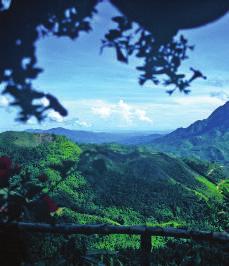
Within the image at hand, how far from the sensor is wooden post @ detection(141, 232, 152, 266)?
3.46 m

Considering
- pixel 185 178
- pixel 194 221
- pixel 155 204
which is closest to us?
pixel 194 221

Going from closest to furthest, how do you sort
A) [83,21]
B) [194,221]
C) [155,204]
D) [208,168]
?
[83,21], [194,221], [155,204], [208,168]

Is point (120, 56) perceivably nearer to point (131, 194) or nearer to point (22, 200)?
point (22, 200)

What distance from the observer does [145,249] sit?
11.5 ft

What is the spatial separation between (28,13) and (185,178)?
14171 cm

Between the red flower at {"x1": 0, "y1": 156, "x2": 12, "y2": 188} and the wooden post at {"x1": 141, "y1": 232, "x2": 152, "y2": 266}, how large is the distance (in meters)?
1.33

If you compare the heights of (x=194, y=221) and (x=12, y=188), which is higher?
(x=12, y=188)

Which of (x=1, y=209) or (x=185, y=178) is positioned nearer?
(x=1, y=209)

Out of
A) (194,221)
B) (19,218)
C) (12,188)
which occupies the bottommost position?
(194,221)

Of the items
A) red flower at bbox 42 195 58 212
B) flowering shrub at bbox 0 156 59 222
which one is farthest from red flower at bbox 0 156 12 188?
red flower at bbox 42 195 58 212

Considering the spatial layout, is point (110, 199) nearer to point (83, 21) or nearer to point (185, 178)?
point (185, 178)

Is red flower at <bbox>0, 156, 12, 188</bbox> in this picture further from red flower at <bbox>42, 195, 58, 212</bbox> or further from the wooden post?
the wooden post

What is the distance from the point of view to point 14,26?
2400 mm

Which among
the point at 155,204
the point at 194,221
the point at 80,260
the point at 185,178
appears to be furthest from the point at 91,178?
the point at 185,178
